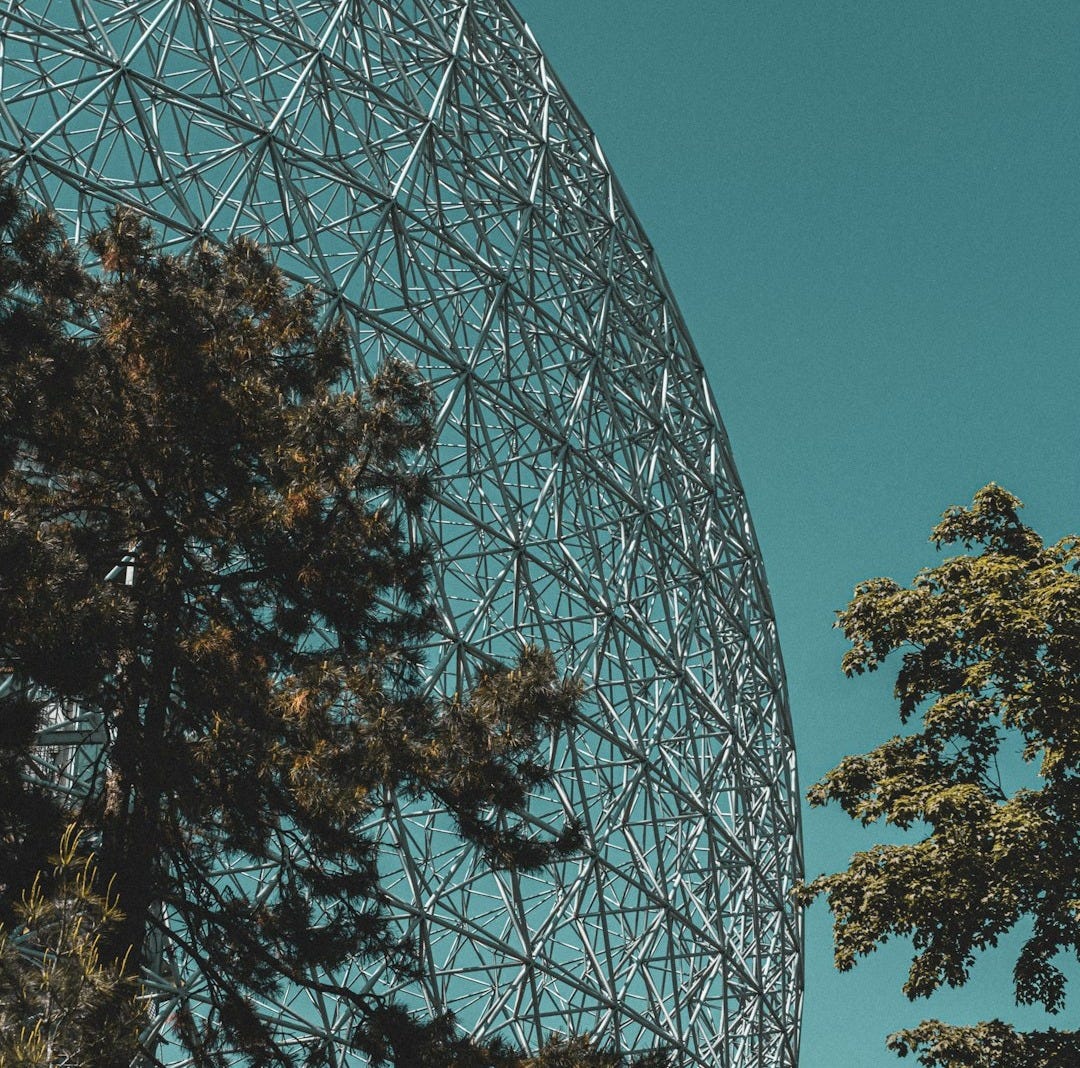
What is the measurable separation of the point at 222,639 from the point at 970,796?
655cm

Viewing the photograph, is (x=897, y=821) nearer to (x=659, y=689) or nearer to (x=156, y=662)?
(x=156, y=662)

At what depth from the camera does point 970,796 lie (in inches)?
509

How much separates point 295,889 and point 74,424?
3560mm

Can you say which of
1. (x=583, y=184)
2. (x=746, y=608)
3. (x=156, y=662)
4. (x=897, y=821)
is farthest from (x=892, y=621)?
(x=746, y=608)

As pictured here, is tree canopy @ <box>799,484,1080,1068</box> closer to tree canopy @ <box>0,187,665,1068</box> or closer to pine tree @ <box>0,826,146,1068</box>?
tree canopy @ <box>0,187,665,1068</box>

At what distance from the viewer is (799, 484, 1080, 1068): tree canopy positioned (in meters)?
12.7

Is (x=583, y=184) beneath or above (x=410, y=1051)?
above

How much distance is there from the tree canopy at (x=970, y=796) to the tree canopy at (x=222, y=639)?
3490 mm

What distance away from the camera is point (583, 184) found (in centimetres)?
2583

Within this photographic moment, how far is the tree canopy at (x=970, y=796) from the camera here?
12.7 meters

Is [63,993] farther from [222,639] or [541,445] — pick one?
[541,445]

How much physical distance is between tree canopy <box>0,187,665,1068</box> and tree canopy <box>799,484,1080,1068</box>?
3.49 m

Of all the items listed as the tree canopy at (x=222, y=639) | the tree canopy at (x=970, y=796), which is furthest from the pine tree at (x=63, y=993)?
the tree canopy at (x=970, y=796)

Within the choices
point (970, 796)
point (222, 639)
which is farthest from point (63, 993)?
point (970, 796)
